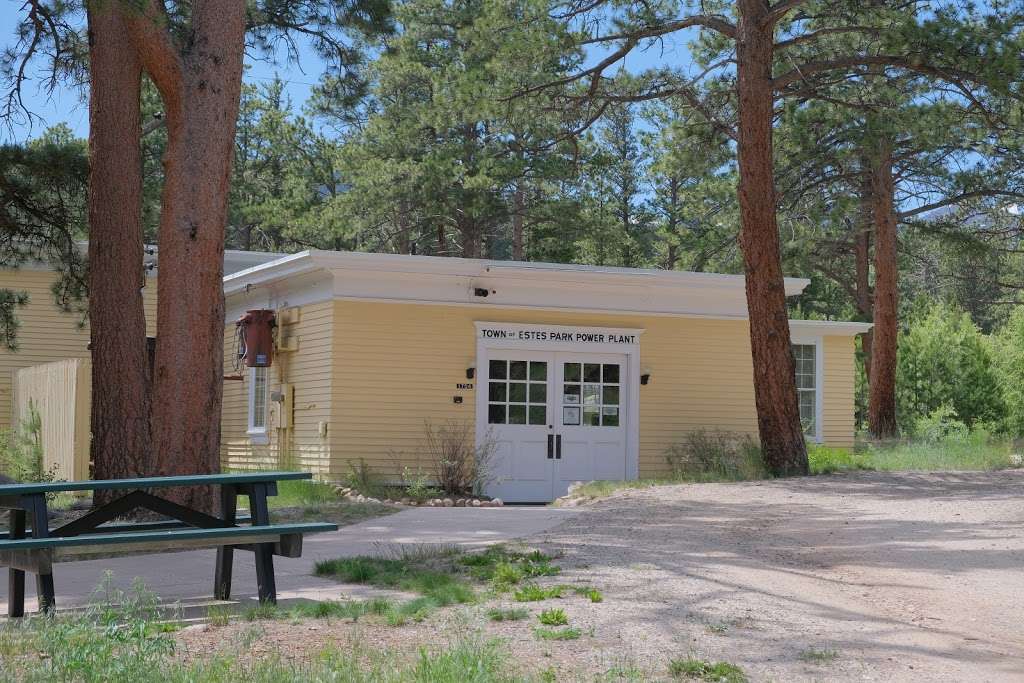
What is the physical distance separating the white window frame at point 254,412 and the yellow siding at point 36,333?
9.61ft

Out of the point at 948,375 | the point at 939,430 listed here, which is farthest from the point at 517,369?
the point at 948,375

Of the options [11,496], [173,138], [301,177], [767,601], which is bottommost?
[767,601]

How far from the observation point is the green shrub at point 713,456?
15.9 m

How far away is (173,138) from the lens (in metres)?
10.7

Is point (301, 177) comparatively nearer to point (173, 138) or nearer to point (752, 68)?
point (752, 68)

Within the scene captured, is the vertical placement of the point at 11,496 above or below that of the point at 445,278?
below

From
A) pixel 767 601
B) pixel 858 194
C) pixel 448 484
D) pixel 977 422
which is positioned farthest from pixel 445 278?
pixel 977 422

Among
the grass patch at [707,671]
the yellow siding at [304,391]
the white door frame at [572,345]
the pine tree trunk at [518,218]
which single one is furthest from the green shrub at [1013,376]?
the grass patch at [707,671]

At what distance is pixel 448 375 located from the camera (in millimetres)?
17094

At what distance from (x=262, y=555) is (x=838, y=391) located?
1636 centimetres

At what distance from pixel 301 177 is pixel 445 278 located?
2059 cm

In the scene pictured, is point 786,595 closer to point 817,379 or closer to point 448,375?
point 448,375

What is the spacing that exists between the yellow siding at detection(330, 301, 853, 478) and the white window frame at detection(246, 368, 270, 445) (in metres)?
2.30

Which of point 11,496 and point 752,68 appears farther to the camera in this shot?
point 752,68
